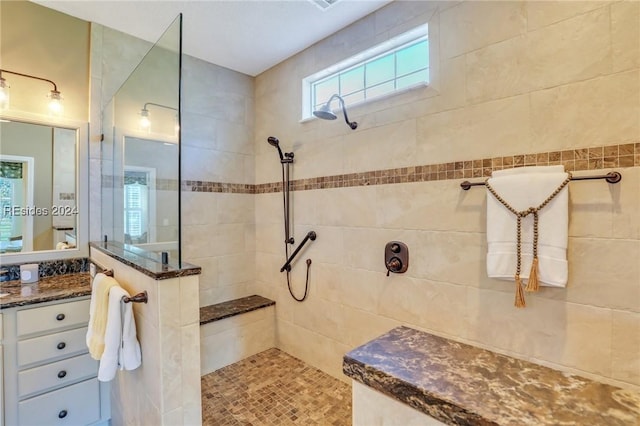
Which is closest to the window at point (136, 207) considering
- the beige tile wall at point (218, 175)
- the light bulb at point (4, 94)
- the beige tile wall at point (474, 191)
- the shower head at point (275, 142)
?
the beige tile wall at point (218, 175)

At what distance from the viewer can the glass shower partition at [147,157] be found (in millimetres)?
1454

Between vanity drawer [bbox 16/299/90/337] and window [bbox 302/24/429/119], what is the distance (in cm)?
212

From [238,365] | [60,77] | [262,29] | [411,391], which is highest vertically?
[262,29]

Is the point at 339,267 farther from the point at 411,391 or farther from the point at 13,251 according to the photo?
the point at 13,251

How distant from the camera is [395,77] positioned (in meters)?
2.09

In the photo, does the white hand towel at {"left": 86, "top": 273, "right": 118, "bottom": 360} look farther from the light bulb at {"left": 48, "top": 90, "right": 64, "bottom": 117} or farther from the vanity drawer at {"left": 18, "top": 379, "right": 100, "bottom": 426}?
the light bulb at {"left": 48, "top": 90, "right": 64, "bottom": 117}

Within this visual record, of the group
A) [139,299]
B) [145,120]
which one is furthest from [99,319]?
[145,120]

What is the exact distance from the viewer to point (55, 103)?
2191mm

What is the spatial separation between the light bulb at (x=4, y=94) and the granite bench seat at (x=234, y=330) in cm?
200

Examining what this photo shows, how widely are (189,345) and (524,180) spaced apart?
1.69m

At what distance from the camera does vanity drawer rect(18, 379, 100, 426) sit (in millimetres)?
1739

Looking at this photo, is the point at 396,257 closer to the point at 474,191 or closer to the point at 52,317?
the point at 474,191

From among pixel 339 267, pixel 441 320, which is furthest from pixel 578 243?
pixel 339 267

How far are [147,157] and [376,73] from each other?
1663mm
